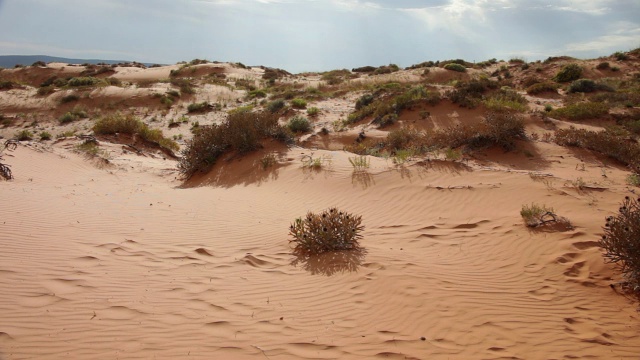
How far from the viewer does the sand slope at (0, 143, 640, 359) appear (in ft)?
12.0

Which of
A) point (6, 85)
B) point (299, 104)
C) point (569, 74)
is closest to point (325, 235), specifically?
point (299, 104)

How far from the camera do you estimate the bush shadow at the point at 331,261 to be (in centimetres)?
528

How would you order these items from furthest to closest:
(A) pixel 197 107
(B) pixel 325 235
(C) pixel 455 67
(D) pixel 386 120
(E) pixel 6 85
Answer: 1. (C) pixel 455 67
2. (E) pixel 6 85
3. (A) pixel 197 107
4. (D) pixel 386 120
5. (B) pixel 325 235

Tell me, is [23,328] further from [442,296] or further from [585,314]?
[585,314]

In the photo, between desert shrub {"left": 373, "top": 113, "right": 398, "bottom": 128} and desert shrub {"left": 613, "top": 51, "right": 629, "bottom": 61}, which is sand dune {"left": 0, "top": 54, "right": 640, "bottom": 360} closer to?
desert shrub {"left": 373, "top": 113, "right": 398, "bottom": 128}

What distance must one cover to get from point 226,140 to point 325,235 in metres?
6.62

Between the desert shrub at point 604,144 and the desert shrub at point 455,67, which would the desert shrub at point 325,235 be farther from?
the desert shrub at point 455,67

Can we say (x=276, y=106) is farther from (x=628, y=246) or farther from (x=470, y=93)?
(x=628, y=246)

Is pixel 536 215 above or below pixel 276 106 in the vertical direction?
below

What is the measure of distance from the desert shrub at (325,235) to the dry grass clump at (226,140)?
5.87m

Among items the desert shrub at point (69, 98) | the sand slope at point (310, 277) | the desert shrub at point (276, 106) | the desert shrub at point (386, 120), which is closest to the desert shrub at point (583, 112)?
the desert shrub at point (386, 120)

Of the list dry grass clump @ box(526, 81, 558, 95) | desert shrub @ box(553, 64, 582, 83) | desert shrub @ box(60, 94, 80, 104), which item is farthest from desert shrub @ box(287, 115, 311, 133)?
desert shrub @ box(553, 64, 582, 83)

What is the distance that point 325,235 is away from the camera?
18.9ft

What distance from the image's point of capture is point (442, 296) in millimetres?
4613
